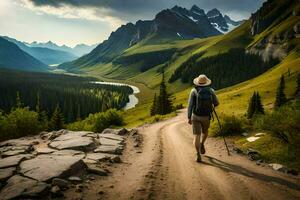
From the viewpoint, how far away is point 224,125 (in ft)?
81.5

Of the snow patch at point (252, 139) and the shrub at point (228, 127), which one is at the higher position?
the shrub at point (228, 127)

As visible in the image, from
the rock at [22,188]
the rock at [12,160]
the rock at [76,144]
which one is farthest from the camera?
the rock at [76,144]

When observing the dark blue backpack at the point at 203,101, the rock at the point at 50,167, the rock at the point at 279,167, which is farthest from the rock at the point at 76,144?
the rock at the point at 279,167

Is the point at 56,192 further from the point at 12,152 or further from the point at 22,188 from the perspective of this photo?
the point at 12,152

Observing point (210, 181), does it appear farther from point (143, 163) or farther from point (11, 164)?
point (11, 164)

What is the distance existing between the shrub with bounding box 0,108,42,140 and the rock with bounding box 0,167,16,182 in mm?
20856

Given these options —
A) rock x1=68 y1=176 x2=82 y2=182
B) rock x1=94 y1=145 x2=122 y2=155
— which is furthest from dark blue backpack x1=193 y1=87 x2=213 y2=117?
rock x1=68 y1=176 x2=82 y2=182

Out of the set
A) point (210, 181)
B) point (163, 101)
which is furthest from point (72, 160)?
point (163, 101)

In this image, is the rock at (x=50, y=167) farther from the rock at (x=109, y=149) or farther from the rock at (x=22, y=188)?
the rock at (x=109, y=149)

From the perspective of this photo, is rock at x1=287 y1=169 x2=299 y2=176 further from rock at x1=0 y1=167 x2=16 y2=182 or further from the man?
rock at x1=0 y1=167 x2=16 y2=182

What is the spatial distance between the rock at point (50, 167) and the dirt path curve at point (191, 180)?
3.84 feet

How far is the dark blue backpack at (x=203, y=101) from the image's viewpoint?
1459 cm

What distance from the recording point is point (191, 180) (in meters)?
11.8

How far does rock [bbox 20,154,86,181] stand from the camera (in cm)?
1095
